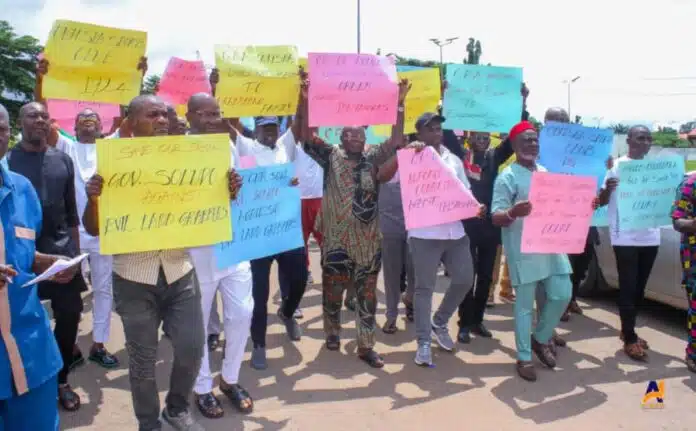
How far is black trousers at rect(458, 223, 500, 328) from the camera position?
205 inches

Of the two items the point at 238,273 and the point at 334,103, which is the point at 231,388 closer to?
the point at 238,273

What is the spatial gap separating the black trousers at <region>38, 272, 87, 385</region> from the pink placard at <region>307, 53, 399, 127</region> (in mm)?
1916

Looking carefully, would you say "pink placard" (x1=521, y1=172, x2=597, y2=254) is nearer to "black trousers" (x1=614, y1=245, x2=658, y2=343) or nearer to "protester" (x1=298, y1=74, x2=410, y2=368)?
"black trousers" (x1=614, y1=245, x2=658, y2=343)

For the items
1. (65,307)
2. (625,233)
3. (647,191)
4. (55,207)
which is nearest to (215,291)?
(65,307)

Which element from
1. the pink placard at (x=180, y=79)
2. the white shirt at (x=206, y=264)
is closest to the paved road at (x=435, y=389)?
the white shirt at (x=206, y=264)

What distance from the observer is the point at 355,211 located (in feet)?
14.6

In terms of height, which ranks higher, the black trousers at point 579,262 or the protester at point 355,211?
the protester at point 355,211

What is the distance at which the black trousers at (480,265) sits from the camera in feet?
17.1

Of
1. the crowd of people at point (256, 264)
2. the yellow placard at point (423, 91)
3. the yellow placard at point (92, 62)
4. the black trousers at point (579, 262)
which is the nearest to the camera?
the crowd of people at point (256, 264)

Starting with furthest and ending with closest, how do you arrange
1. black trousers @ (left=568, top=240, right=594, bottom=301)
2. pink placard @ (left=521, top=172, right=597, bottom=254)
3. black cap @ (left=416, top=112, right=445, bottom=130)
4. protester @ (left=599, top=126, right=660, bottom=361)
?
black trousers @ (left=568, top=240, right=594, bottom=301) → protester @ (left=599, top=126, right=660, bottom=361) → black cap @ (left=416, top=112, right=445, bottom=130) → pink placard @ (left=521, top=172, right=597, bottom=254)

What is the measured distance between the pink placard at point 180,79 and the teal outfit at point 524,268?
300cm

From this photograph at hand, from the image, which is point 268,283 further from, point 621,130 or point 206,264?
point 621,130

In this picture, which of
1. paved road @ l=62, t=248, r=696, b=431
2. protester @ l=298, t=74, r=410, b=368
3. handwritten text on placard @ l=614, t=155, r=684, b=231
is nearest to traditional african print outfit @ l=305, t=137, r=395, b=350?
protester @ l=298, t=74, r=410, b=368

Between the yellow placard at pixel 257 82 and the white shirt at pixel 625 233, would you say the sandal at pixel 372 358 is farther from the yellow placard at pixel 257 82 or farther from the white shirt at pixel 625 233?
the white shirt at pixel 625 233
